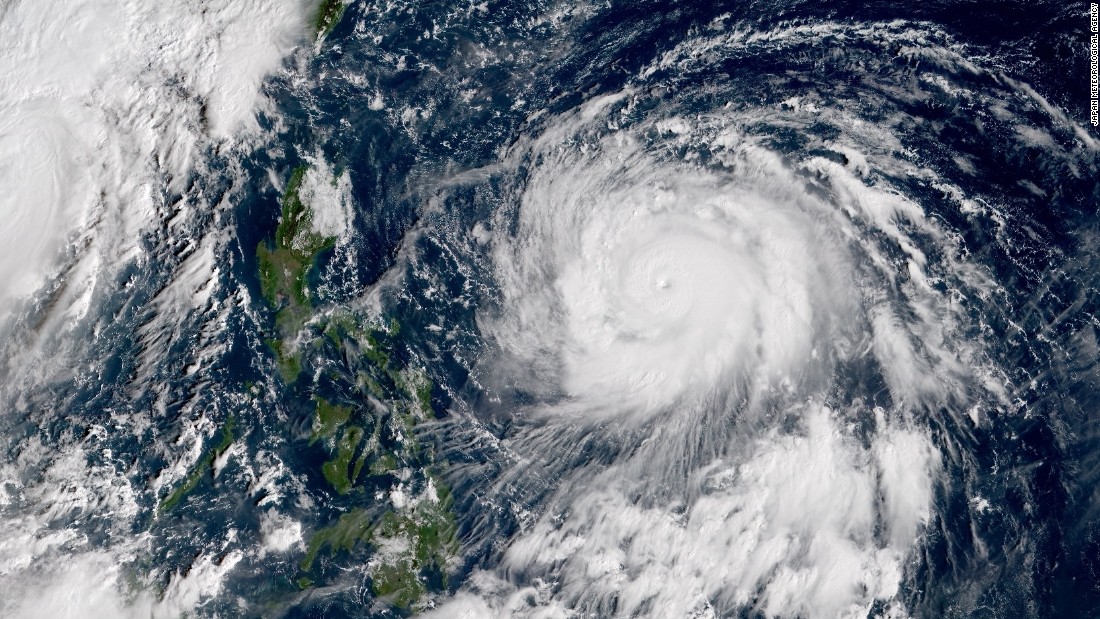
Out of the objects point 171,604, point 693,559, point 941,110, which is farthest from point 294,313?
point 941,110

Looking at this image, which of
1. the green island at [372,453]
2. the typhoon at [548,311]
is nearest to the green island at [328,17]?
the typhoon at [548,311]

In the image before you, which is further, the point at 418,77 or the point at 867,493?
the point at 418,77

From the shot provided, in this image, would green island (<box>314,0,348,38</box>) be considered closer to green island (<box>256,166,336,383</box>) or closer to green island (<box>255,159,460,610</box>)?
green island (<box>256,166,336,383</box>)

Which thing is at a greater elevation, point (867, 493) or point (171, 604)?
point (171, 604)

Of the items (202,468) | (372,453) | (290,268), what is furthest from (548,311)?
(202,468)

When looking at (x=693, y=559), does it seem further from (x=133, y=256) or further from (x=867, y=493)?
(x=133, y=256)

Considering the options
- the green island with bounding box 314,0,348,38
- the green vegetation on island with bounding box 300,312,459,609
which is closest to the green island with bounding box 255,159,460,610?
the green vegetation on island with bounding box 300,312,459,609
